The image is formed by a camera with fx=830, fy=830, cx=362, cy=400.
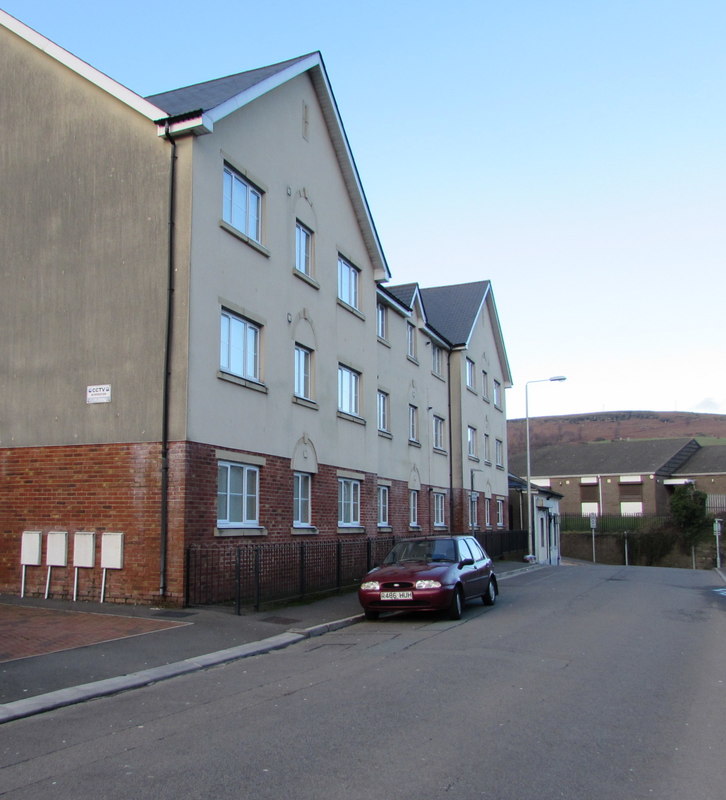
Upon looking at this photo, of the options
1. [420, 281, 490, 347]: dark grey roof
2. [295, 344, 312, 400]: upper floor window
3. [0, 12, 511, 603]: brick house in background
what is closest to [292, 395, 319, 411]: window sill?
[0, 12, 511, 603]: brick house in background

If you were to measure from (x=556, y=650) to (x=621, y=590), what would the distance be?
11.2 meters

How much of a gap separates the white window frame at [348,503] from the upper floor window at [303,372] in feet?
9.35

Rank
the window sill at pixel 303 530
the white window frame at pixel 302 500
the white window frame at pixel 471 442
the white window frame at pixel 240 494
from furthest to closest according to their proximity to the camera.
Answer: the white window frame at pixel 471 442, the white window frame at pixel 302 500, the window sill at pixel 303 530, the white window frame at pixel 240 494

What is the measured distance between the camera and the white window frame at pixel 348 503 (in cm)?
2114

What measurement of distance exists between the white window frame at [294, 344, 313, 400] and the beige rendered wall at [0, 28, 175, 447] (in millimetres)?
4840

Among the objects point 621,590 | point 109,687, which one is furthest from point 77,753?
point 621,590

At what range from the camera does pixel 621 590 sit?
21047mm

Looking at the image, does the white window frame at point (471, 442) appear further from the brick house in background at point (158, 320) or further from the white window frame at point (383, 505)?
the brick house in background at point (158, 320)

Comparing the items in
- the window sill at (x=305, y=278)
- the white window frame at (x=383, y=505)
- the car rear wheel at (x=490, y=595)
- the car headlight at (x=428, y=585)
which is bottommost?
the car rear wheel at (x=490, y=595)

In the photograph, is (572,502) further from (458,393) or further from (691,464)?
(458,393)

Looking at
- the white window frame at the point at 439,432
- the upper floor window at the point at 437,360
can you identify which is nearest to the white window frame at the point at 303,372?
the upper floor window at the point at 437,360

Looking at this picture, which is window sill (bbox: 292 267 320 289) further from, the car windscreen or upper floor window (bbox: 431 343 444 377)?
upper floor window (bbox: 431 343 444 377)

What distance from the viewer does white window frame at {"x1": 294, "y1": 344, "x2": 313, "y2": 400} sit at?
19.1 m

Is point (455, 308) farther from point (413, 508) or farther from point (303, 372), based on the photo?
point (303, 372)
